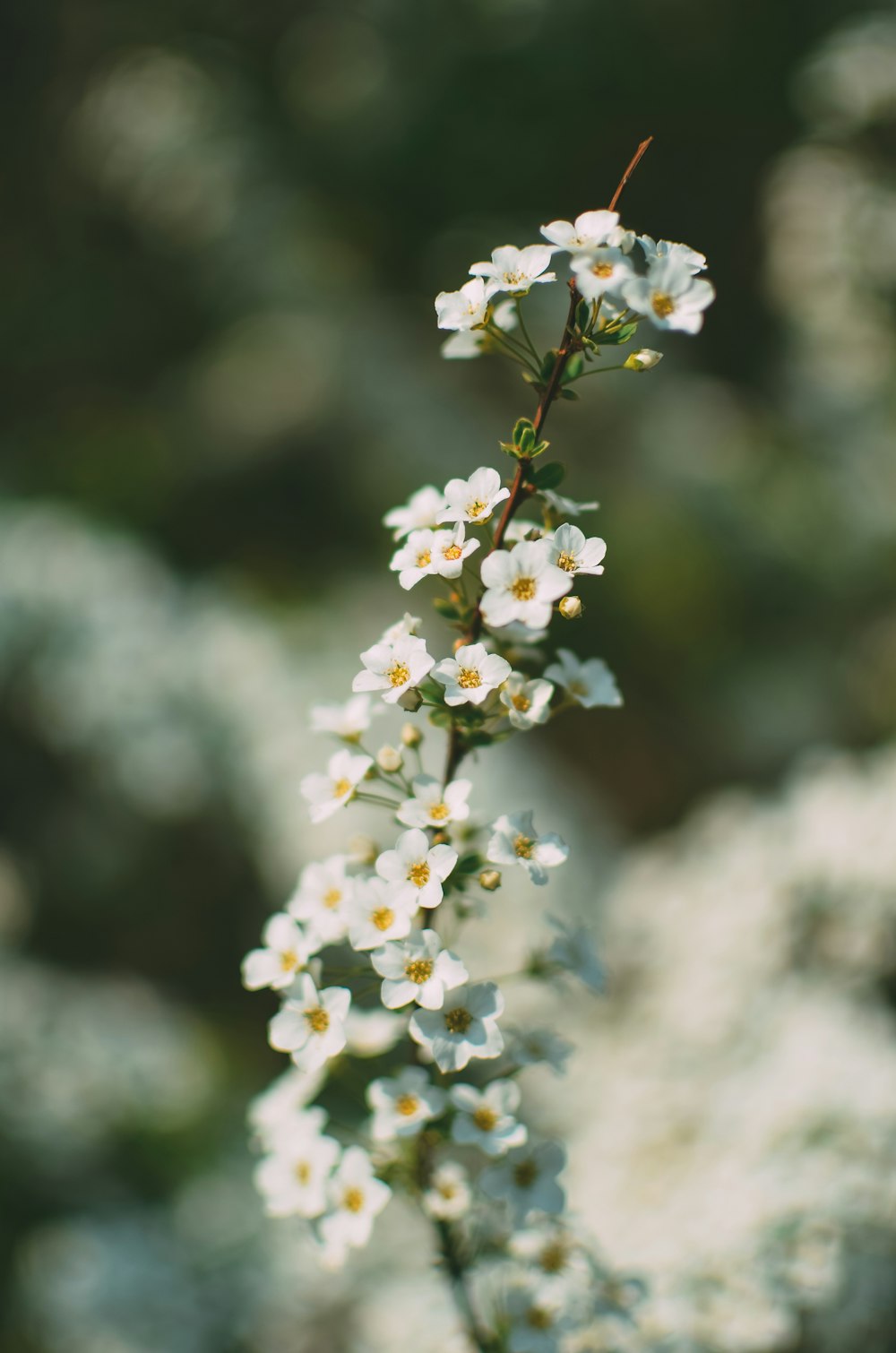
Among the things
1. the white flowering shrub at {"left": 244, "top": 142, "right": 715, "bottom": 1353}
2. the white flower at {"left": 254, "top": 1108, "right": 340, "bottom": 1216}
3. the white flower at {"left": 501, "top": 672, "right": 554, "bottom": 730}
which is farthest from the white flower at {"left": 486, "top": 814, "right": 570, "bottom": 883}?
the white flower at {"left": 254, "top": 1108, "right": 340, "bottom": 1216}

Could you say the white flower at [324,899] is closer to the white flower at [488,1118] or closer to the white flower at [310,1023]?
the white flower at [310,1023]

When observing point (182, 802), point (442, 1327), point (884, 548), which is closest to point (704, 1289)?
point (442, 1327)

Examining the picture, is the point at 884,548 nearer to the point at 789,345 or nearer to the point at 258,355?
the point at 789,345

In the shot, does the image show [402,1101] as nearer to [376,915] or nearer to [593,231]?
[376,915]

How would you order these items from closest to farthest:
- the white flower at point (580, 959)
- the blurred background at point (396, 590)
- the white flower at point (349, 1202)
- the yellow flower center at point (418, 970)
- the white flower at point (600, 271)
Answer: the white flower at point (600, 271) → the yellow flower center at point (418, 970) → the white flower at point (349, 1202) → the white flower at point (580, 959) → the blurred background at point (396, 590)

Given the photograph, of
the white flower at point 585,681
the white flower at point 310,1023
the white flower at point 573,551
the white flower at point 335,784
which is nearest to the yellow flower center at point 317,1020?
the white flower at point 310,1023

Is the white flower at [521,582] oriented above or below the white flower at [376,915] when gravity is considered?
above

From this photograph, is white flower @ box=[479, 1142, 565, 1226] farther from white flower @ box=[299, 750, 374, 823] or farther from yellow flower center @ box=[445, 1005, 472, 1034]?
white flower @ box=[299, 750, 374, 823]

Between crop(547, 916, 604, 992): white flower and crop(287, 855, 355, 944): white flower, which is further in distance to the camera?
crop(547, 916, 604, 992): white flower
